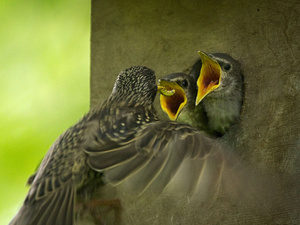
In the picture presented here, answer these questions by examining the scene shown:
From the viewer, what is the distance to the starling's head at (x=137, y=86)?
3.79 m

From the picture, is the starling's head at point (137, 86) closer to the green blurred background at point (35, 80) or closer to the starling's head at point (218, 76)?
the starling's head at point (218, 76)

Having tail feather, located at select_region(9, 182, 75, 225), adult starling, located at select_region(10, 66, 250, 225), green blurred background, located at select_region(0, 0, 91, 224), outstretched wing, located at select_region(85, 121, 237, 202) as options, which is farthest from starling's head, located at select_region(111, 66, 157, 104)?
green blurred background, located at select_region(0, 0, 91, 224)

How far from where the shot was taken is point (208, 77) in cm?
390

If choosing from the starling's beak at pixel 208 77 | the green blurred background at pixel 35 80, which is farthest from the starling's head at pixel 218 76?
the green blurred background at pixel 35 80

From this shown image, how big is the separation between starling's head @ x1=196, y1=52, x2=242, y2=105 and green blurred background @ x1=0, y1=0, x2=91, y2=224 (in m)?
1.40

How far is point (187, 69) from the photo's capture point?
3998 mm

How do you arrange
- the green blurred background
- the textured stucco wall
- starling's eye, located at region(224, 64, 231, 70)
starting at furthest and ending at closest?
the green blurred background, starling's eye, located at region(224, 64, 231, 70), the textured stucco wall

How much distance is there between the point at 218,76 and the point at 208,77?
60 mm

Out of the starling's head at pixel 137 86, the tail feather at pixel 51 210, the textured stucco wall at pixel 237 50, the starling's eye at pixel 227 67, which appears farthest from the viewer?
the starling's head at pixel 137 86

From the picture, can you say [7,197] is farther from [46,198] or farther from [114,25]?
[46,198]

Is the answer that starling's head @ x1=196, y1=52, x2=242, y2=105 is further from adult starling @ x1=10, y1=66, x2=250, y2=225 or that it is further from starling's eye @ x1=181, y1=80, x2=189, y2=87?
adult starling @ x1=10, y1=66, x2=250, y2=225

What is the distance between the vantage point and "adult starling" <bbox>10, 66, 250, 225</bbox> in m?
2.95

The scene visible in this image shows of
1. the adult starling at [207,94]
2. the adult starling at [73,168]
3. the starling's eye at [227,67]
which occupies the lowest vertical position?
the adult starling at [207,94]

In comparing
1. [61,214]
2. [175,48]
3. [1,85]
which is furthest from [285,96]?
[1,85]
